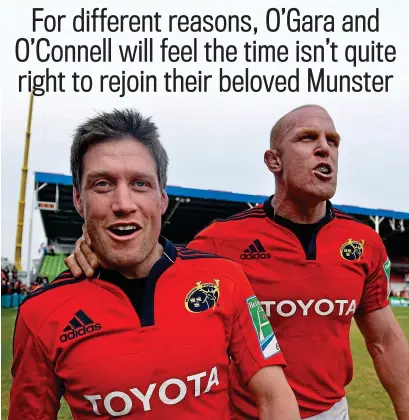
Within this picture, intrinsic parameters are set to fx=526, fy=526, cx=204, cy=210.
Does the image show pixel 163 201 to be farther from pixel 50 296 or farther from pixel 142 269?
pixel 50 296

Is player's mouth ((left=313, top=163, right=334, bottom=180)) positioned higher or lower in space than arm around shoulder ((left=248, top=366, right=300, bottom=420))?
higher

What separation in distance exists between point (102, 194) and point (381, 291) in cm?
177

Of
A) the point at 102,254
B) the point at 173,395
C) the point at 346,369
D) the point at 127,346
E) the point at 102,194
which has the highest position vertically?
the point at 102,194

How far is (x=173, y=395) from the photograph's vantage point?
6.25 ft

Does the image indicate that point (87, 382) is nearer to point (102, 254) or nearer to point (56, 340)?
point (56, 340)

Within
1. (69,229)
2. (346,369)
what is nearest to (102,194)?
(346,369)

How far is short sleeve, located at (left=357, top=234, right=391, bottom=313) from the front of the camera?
2.91 metres

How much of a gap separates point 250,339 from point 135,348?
445mm

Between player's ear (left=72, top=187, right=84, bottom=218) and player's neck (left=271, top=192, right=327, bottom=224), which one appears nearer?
player's ear (left=72, top=187, right=84, bottom=218)

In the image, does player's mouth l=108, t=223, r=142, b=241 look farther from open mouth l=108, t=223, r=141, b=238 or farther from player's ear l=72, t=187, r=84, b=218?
player's ear l=72, t=187, r=84, b=218

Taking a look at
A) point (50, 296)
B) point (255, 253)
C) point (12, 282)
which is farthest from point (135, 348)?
point (12, 282)

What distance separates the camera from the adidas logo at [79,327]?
193cm

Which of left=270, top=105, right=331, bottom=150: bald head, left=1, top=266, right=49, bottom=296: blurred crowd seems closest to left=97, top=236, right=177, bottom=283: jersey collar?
left=270, top=105, right=331, bottom=150: bald head

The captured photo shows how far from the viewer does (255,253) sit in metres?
2.82
